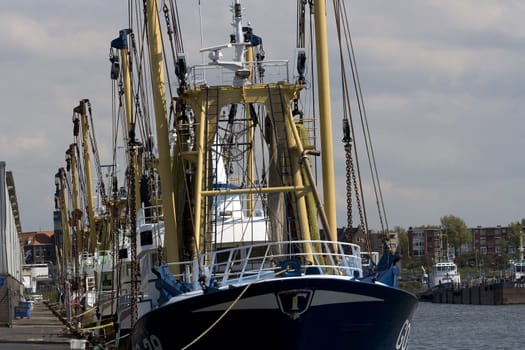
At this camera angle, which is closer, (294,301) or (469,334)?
(294,301)

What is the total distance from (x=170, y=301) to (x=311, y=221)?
816 cm

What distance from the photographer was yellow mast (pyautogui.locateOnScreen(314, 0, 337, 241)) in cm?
3219

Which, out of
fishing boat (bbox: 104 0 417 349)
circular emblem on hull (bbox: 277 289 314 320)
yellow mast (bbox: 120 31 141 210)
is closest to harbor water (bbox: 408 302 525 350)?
yellow mast (bbox: 120 31 141 210)

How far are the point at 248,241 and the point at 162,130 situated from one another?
13.4ft

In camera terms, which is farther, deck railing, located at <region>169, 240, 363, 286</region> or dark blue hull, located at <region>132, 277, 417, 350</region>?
deck railing, located at <region>169, 240, 363, 286</region>

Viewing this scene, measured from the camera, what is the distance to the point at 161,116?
32438 millimetres

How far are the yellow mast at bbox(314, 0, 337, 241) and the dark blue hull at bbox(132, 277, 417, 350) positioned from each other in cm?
580

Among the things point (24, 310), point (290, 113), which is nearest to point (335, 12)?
point (290, 113)

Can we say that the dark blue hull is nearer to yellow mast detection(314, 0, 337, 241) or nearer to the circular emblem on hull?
the circular emblem on hull

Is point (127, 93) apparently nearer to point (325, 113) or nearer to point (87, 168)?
point (325, 113)

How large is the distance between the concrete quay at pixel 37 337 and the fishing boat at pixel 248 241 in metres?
7.35

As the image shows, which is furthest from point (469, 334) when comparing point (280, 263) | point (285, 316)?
point (285, 316)

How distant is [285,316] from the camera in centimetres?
2483

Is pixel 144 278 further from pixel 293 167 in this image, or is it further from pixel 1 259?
pixel 1 259
